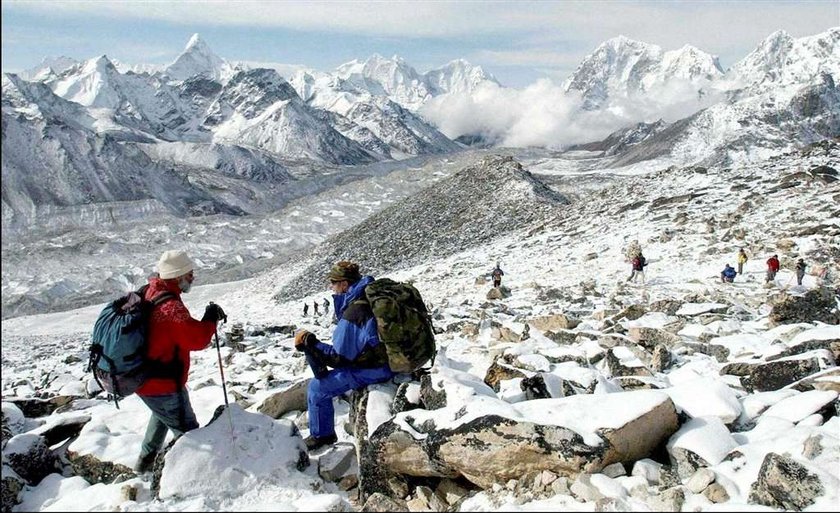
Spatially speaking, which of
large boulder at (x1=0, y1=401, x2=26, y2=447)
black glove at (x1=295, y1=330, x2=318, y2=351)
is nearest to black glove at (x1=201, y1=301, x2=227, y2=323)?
black glove at (x1=295, y1=330, x2=318, y2=351)

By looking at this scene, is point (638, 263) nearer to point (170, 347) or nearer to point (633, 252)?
point (633, 252)

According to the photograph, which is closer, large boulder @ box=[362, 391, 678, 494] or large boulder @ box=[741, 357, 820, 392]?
large boulder @ box=[362, 391, 678, 494]

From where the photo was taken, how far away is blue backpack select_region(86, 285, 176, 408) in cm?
511

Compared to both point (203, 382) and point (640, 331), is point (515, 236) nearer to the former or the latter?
point (640, 331)

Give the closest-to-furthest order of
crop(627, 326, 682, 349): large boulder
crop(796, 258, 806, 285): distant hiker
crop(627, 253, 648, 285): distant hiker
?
1. crop(627, 326, 682, 349): large boulder
2. crop(796, 258, 806, 285): distant hiker
3. crop(627, 253, 648, 285): distant hiker

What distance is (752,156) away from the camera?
5930 inches

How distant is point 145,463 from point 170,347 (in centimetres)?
136

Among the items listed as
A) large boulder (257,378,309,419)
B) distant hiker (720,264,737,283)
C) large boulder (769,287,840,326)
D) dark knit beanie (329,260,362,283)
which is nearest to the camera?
dark knit beanie (329,260,362,283)

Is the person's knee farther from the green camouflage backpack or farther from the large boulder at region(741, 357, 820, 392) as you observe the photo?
the large boulder at region(741, 357, 820, 392)

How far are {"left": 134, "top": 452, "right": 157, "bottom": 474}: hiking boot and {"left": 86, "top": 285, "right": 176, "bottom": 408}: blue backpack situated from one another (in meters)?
0.94

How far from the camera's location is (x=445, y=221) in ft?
156

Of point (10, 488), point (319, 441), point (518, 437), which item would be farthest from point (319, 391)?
point (10, 488)

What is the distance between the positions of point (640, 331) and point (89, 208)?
116 metres

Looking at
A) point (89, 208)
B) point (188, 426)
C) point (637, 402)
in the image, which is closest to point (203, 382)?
point (188, 426)
